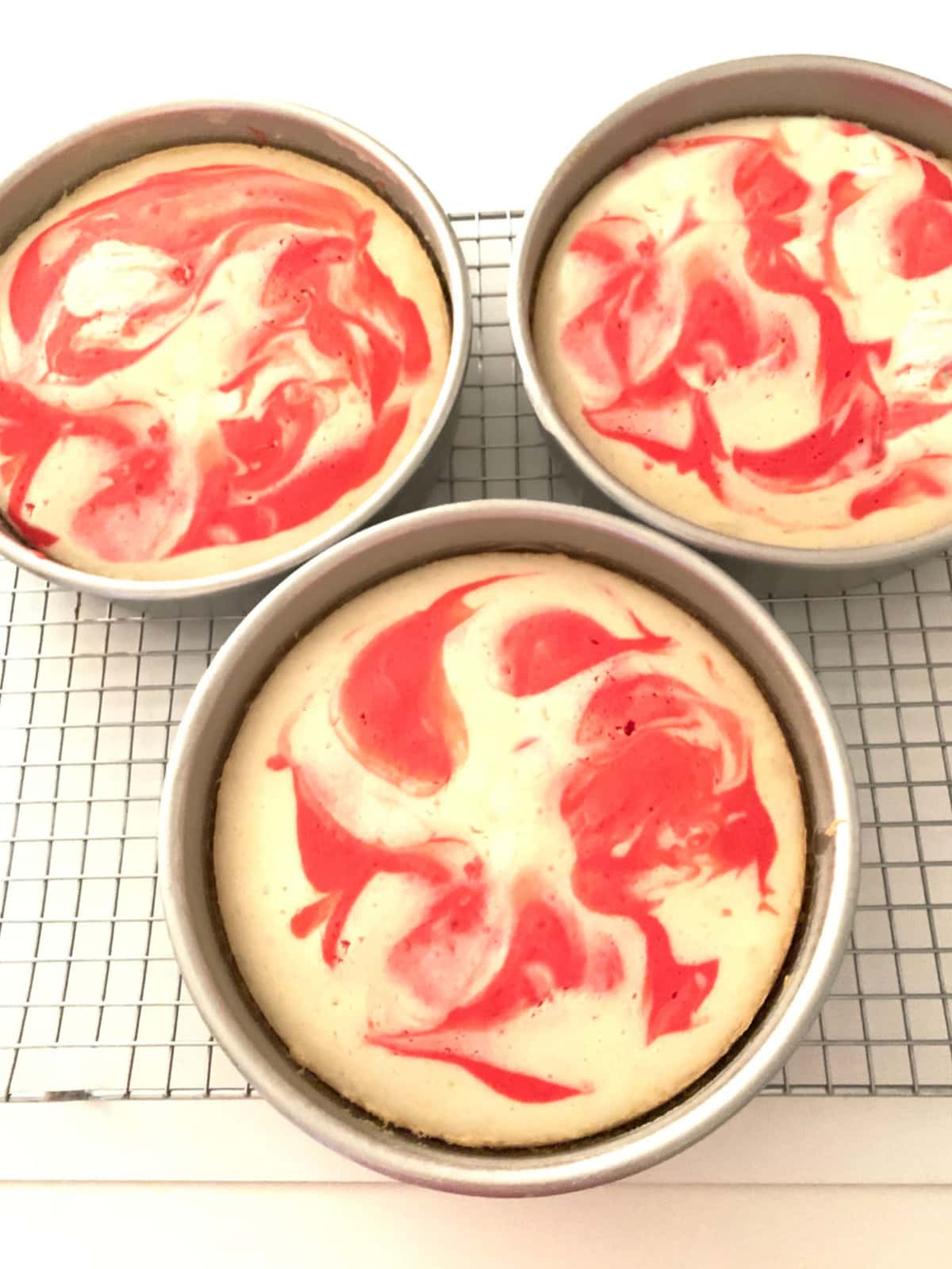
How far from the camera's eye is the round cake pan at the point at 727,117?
3.25 ft

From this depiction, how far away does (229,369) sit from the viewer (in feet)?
3.68

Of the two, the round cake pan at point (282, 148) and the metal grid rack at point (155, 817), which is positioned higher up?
the round cake pan at point (282, 148)

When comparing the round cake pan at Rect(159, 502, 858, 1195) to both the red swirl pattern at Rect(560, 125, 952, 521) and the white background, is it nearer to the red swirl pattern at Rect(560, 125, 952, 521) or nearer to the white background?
the red swirl pattern at Rect(560, 125, 952, 521)

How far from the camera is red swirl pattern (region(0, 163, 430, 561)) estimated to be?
1093 mm

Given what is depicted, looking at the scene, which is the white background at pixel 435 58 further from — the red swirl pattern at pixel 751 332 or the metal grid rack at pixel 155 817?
the metal grid rack at pixel 155 817

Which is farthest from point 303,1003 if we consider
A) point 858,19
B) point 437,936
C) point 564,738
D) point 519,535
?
point 858,19

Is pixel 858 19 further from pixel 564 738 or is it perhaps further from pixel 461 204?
pixel 564 738

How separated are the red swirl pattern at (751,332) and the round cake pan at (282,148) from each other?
15 centimetres

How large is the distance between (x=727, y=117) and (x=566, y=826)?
839 millimetres

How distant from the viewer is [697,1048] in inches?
35.0

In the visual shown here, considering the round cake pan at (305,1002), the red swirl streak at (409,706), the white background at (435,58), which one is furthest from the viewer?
the white background at (435,58)

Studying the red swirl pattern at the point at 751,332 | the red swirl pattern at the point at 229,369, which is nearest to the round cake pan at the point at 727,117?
the red swirl pattern at the point at 751,332

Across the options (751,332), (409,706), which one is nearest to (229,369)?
(409,706)

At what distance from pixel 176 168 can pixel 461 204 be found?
1.18 feet
